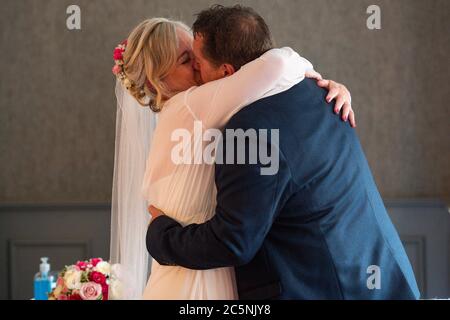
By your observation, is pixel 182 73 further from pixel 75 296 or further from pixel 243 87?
pixel 75 296

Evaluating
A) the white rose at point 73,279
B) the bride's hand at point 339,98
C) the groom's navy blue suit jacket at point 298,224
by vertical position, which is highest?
the bride's hand at point 339,98

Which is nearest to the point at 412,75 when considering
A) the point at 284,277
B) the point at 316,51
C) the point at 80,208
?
the point at 316,51

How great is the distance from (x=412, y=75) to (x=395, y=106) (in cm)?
18

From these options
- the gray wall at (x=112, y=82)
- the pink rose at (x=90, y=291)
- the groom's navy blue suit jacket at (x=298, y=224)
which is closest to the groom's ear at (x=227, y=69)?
the groom's navy blue suit jacket at (x=298, y=224)

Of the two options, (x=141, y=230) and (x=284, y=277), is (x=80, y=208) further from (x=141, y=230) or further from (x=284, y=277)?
(x=284, y=277)

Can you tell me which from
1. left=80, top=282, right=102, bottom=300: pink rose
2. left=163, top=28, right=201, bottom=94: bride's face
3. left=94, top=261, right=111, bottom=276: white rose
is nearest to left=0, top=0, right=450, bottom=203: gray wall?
left=94, top=261, right=111, bottom=276: white rose

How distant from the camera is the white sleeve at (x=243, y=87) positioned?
1.30 meters

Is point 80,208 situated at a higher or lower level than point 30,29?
lower

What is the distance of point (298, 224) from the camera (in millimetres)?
1312

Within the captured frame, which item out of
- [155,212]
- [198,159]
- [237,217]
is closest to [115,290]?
[155,212]

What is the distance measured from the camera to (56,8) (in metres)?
3.52

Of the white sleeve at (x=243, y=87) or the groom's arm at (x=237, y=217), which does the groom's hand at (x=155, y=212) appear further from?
the white sleeve at (x=243, y=87)

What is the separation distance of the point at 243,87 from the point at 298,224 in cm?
28

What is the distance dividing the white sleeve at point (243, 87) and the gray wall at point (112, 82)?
213cm
